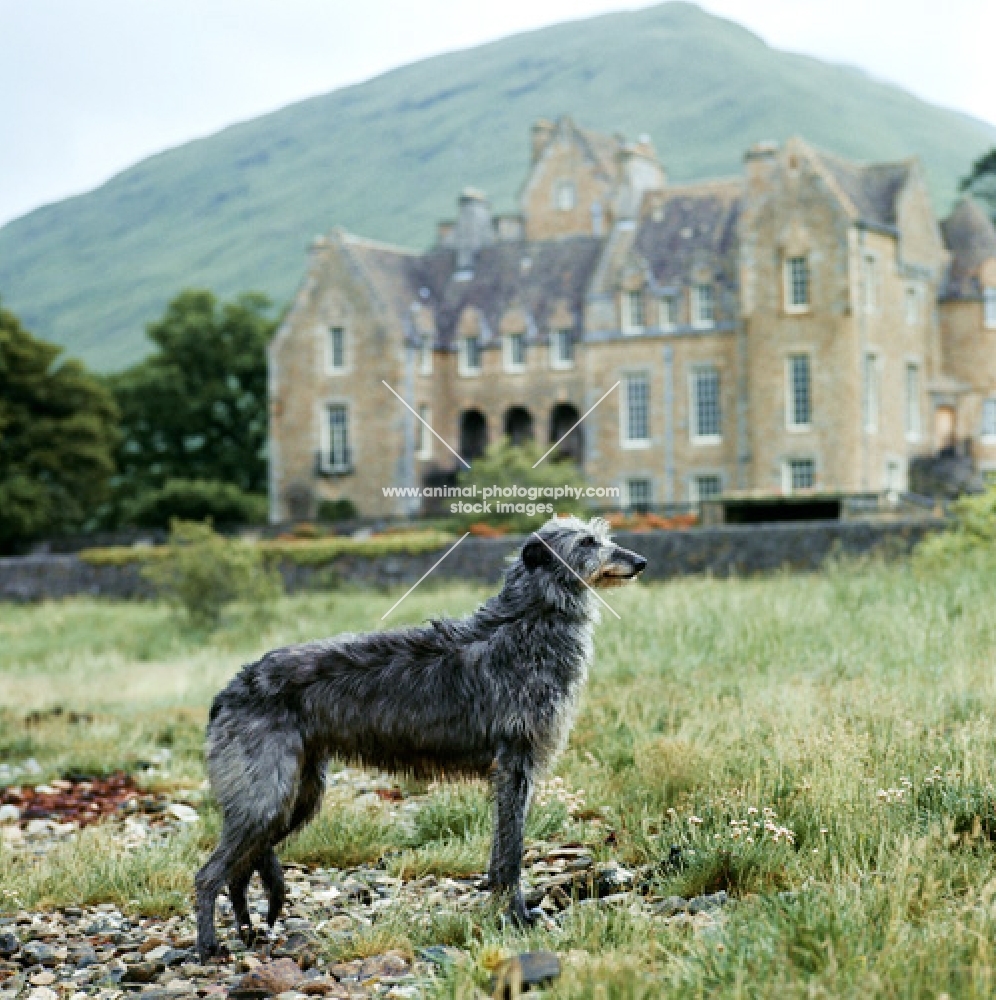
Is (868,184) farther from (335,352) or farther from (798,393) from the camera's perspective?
(335,352)

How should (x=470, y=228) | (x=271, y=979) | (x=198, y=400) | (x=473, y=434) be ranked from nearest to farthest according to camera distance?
(x=271, y=979) < (x=473, y=434) < (x=470, y=228) < (x=198, y=400)

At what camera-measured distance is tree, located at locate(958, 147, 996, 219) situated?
6412cm

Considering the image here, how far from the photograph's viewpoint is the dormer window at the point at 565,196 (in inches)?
2301

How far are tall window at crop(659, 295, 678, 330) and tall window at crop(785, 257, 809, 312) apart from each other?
13.9 ft

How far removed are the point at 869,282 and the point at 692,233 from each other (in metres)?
6.68

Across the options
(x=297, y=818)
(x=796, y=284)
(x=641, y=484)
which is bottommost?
(x=297, y=818)

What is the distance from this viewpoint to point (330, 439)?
54.3 m

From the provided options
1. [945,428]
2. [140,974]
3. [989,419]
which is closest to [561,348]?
[945,428]

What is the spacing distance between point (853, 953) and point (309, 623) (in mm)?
18464

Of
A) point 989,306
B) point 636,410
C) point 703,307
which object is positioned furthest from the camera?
point 989,306

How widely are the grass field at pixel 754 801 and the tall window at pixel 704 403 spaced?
106ft

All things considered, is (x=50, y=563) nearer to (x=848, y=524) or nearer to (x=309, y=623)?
(x=309, y=623)

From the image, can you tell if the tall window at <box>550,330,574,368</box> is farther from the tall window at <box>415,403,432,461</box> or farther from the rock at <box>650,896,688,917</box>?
the rock at <box>650,896,688,917</box>

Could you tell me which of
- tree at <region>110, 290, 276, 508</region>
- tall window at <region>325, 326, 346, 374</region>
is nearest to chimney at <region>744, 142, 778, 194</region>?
tall window at <region>325, 326, 346, 374</region>
